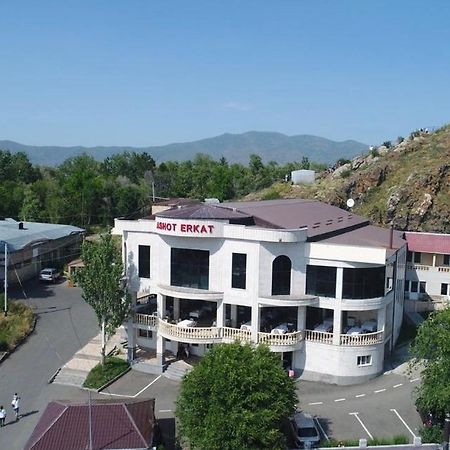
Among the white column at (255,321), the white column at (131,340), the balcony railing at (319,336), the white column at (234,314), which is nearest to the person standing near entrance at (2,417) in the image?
the white column at (131,340)

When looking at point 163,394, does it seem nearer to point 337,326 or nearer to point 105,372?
point 105,372

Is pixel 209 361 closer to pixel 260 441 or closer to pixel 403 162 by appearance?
pixel 260 441

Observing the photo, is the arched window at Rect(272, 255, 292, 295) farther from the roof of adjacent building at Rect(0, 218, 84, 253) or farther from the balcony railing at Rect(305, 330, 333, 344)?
the roof of adjacent building at Rect(0, 218, 84, 253)

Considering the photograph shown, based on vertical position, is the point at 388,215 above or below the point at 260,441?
above

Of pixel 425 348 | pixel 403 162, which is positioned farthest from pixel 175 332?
pixel 403 162

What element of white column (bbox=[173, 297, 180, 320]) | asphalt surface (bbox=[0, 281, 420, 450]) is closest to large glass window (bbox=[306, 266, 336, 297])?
Result: asphalt surface (bbox=[0, 281, 420, 450])

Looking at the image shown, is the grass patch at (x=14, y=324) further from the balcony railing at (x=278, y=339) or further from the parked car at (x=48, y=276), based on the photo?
the balcony railing at (x=278, y=339)
